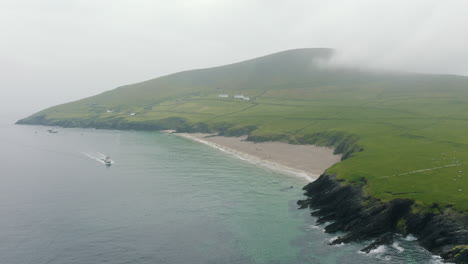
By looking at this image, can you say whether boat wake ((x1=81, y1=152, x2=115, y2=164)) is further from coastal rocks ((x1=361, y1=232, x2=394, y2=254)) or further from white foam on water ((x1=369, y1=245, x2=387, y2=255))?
white foam on water ((x1=369, y1=245, x2=387, y2=255))

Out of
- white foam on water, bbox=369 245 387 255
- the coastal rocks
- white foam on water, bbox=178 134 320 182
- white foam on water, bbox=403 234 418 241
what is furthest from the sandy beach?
white foam on water, bbox=369 245 387 255

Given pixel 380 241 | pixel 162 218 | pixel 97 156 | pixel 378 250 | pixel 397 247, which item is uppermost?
pixel 97 156

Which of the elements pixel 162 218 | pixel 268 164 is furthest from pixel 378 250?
pixel 268 164

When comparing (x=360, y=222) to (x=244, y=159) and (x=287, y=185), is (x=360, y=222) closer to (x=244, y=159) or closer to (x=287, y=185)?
(x=287, y=185)

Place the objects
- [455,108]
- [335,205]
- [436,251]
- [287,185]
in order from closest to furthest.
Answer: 1. [436,251]
2. [335,205]
3. [287,185]
4. [455,108]

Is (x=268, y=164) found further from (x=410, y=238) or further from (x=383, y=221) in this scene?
(x=410, y=238)

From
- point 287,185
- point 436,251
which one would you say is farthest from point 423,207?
point 287,185
